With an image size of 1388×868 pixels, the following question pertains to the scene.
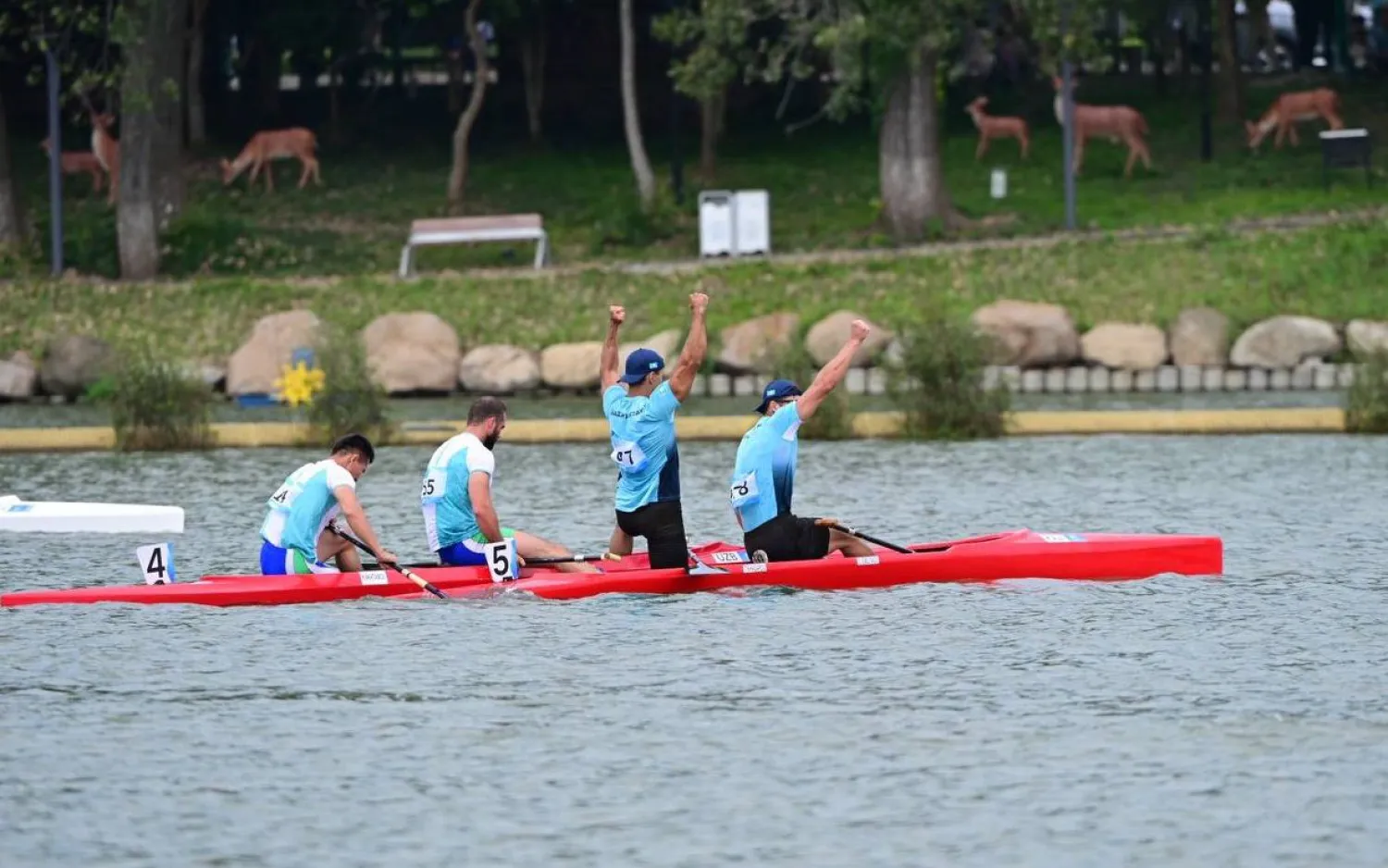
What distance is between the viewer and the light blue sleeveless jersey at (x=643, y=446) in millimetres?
17672

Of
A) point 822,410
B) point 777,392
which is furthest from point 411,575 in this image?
point 822,410

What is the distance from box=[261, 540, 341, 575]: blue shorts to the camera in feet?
57.6

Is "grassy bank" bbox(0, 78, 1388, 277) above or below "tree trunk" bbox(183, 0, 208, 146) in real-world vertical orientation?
below

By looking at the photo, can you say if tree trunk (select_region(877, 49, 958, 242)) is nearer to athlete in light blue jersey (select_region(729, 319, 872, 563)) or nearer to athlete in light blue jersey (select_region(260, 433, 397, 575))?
athlete in light blue jersey (select_region(729, 319, 872, 563))

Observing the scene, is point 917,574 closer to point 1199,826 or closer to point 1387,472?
point 1199,826

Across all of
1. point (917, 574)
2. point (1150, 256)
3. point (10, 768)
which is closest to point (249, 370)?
point (1150, 256)

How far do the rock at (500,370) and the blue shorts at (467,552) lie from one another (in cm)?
1628

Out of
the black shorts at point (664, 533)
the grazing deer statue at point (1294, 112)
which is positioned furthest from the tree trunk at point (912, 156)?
the black shorts at point (664, 533)

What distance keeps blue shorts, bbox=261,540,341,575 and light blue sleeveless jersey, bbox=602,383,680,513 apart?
1.98m

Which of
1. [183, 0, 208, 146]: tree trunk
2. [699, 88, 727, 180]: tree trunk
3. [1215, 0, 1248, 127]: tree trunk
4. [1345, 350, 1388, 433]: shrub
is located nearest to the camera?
[1345, 350, 1388, 433]: shrub

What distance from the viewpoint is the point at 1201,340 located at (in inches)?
1308

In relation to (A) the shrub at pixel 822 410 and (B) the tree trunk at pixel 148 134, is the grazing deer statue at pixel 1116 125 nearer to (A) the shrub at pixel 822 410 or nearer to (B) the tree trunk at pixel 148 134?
(B) the tree trunk at pixel 148 134

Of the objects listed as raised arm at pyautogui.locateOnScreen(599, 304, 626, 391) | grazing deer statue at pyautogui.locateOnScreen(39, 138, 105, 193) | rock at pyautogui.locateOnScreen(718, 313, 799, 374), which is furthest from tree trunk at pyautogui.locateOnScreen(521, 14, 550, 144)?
raised arm at pyautogui.locateOnScreen(599, 304, 626, 391)

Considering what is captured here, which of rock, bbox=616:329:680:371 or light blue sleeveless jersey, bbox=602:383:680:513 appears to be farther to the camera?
rock, bbox=616:329:680:371
